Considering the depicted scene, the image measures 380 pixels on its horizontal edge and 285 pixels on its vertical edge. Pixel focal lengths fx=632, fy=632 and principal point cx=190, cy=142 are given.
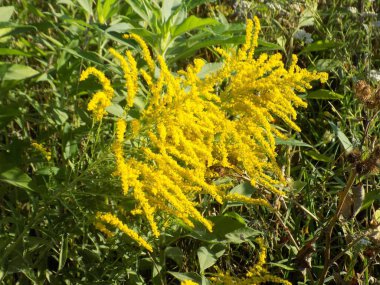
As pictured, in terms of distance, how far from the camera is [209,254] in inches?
101

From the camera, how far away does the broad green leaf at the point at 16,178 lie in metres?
2.29

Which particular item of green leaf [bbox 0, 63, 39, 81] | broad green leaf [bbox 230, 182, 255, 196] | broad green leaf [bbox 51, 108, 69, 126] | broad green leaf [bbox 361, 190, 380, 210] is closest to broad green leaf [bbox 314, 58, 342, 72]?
broad green leaf [bbox 361, 190, 380, 210]

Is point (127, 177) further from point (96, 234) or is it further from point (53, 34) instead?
point (53, 34)

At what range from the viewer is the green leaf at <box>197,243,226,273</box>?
2514mm

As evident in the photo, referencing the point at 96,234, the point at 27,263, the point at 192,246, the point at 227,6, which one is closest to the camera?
the point at 27,263

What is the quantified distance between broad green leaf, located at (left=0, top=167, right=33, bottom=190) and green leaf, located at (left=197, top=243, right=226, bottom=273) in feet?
2.41

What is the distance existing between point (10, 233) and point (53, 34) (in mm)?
1614

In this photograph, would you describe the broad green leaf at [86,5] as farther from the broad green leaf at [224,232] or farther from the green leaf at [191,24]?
the broad green leaf at [224,232]

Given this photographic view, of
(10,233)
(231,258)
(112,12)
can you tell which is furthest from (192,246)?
(112,12)

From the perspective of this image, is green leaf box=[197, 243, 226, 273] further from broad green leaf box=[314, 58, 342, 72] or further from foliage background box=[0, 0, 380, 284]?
broad green leaf box=[314, 58, 342, 72]

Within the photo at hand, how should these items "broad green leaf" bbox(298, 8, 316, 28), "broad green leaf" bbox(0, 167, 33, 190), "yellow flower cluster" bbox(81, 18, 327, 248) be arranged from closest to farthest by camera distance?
"yellow flower cluster" bbox(81, 18, 327, 248)
"broad green leaf" bbox(0, 167, 33, 190)
"broad green leaf" bbox(298, 8, 316, 28)

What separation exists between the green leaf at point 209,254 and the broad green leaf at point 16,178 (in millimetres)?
735

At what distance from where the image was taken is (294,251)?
8.82 feet

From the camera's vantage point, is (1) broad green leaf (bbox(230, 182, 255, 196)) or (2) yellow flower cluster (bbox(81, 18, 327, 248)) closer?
(2) yellow flower cluster (bbox(81, 18, 327, 248))
